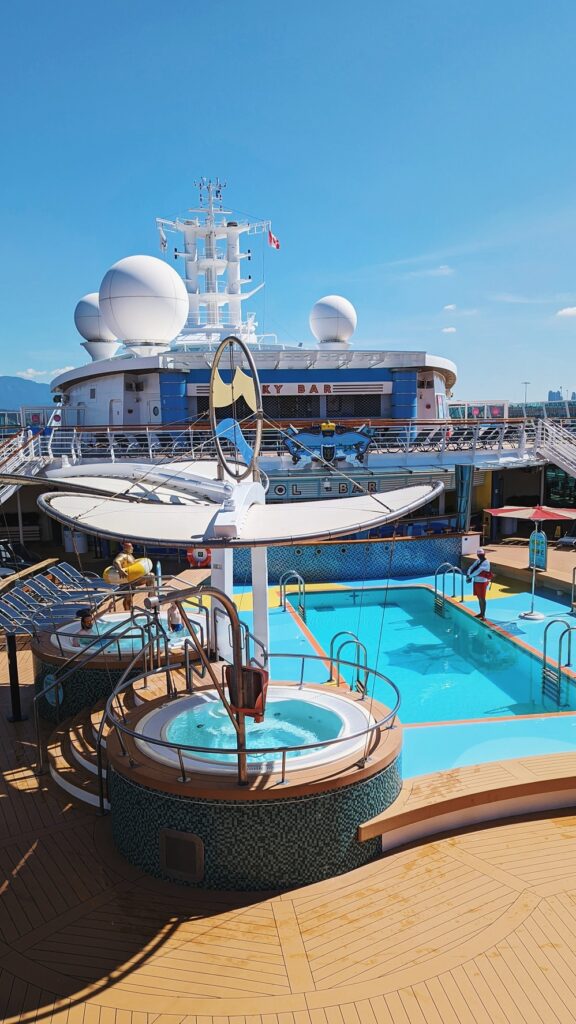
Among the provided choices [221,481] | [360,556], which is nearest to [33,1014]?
[221,481]

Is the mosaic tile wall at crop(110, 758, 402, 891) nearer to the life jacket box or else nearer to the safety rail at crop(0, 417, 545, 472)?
A: the life jacket box

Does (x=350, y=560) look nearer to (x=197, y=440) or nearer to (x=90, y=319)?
(x=197, y=440)

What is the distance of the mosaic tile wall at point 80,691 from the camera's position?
8242 mm

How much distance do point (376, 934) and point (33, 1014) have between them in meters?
2.17

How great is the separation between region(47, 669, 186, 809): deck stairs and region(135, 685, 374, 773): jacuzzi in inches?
30.1

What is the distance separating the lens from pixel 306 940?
4.49 m

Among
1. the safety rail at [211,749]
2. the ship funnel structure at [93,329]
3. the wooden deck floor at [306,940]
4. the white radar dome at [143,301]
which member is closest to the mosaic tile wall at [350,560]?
the white radar dome at [143,301]

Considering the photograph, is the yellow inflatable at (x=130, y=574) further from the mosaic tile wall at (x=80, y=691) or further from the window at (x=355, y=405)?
the window at (x=355, y=405)

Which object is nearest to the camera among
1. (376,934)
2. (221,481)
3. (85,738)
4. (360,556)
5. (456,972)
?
(456,972)

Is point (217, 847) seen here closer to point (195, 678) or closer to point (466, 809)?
point (466, 809)

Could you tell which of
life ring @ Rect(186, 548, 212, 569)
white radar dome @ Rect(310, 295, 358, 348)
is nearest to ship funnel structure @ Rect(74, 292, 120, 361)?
white radar dome @ Rect(310, 295, 358, 348)

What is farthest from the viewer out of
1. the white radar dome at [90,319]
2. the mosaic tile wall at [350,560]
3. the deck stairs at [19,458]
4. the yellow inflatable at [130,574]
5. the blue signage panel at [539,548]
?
the white radar dome at [90,319]

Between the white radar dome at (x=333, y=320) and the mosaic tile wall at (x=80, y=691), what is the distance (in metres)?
19.4

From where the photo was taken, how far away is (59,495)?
26.0 feet
